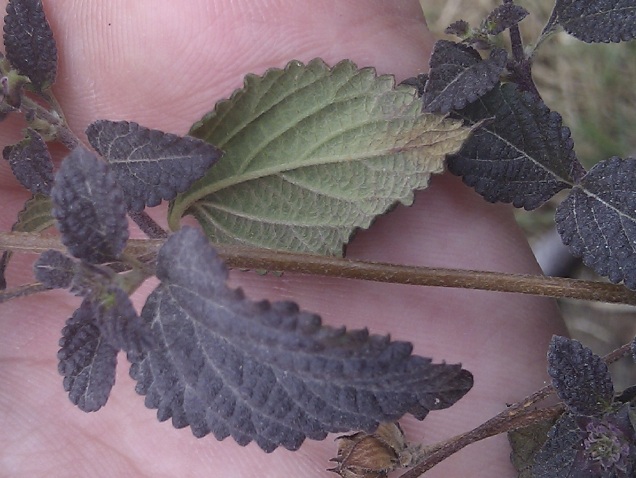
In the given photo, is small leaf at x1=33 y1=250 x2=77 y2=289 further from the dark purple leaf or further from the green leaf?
the dark purple leaf

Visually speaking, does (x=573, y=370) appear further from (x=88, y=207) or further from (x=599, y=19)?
(x=88, y=207)

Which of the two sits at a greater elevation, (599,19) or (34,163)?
(599,19)

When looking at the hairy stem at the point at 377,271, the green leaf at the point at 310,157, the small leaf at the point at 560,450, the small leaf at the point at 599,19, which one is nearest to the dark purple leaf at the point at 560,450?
the small leaf at the point at 560,450

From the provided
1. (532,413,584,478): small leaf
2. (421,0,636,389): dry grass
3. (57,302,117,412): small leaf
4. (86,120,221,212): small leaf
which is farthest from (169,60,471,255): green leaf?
(421,0,636,389): dry grass

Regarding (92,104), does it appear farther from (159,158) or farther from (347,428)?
(347,428)

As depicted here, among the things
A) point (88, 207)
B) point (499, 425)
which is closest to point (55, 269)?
point (88, 207)

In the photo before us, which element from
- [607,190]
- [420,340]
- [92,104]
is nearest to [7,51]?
[92,104]

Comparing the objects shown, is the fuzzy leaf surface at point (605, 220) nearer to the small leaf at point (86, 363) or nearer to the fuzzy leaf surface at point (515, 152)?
the fuzzy leaf surface at point (515, 152)
